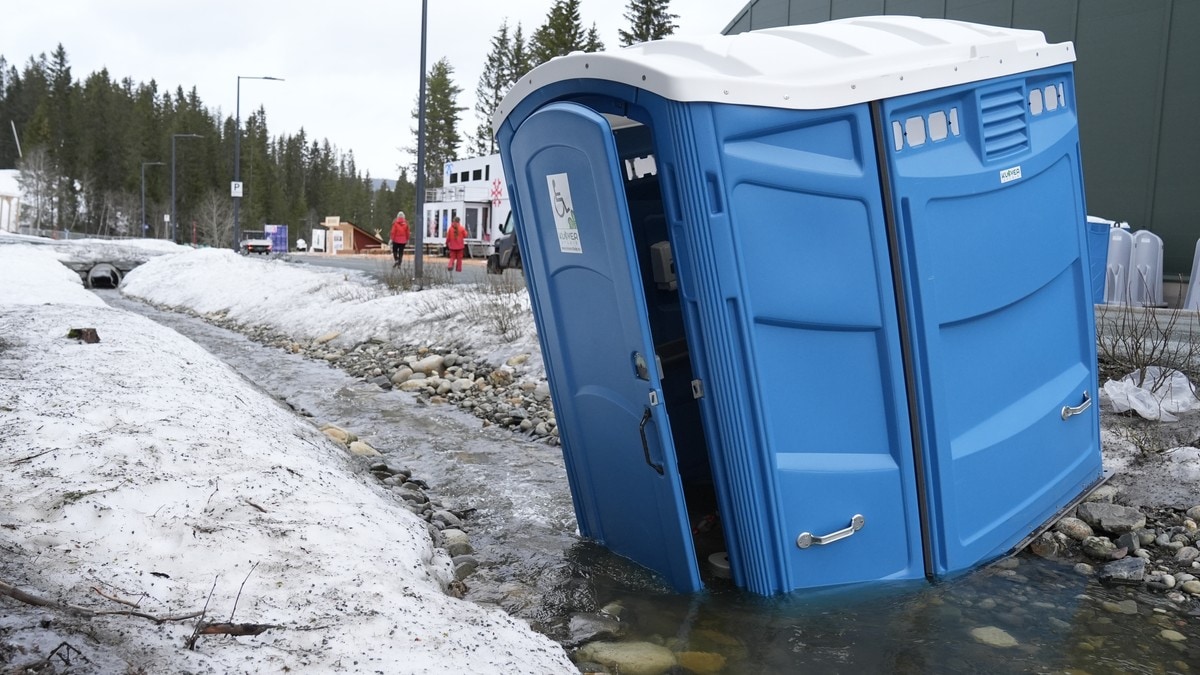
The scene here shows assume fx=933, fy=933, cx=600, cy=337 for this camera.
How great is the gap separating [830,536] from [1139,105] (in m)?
13.1

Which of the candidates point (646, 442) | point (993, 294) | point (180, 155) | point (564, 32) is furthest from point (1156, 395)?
point (180, 155)

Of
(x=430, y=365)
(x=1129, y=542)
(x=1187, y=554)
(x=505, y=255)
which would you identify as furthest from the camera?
(x=505, y=255)

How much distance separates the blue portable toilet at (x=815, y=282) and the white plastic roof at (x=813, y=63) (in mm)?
12

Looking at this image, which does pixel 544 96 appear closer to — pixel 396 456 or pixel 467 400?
pixel 396 456

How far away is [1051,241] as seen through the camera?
444 cm

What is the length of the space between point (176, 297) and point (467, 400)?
17.0 metres

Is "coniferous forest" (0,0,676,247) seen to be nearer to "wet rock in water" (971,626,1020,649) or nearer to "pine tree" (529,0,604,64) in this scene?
"pine tree" (529,0,604,64)

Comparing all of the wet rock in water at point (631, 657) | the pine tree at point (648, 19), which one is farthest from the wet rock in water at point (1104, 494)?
the pine tree at point (648, 19)

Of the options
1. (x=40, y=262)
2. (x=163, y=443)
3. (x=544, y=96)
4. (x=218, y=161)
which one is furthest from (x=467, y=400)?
(x=218, y=161)

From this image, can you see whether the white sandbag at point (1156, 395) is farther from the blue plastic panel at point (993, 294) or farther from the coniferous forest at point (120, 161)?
the coniferous forest at point (120, 161)

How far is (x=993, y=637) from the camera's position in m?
3.69

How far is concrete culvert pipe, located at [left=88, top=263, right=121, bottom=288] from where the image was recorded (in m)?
29.8

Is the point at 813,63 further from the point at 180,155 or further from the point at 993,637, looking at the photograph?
the point at 180,155

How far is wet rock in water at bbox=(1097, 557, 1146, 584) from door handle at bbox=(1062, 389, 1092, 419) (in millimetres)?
727
